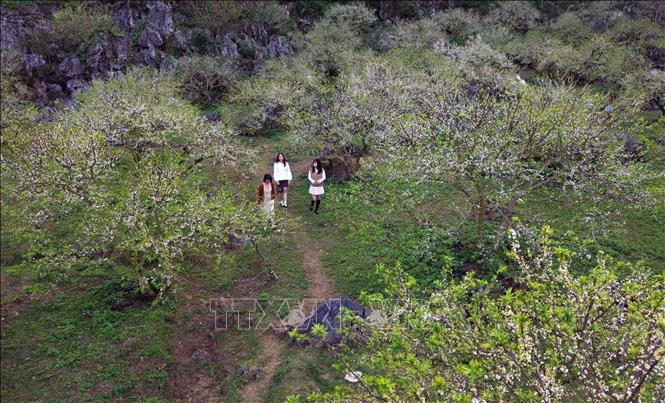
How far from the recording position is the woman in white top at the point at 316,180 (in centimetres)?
1822

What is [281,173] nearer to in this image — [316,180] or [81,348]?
[316,180]

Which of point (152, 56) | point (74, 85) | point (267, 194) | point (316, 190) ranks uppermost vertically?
point (152, 56)

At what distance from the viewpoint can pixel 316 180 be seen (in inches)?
724

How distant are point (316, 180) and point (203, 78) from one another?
2571 cm

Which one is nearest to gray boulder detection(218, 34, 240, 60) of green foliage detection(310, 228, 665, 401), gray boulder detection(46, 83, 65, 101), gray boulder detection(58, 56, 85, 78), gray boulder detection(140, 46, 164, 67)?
gray boulder detection(140, 46, 164, 67)

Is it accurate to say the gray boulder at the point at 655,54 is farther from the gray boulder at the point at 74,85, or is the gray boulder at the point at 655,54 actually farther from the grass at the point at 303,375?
the gray boulder at the point at 74,85

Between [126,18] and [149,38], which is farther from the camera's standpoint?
→ [126,18]

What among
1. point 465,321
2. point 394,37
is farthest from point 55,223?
point 394,37

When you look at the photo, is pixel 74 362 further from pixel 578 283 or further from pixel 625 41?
pixel 625 41

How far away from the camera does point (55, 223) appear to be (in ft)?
60.5

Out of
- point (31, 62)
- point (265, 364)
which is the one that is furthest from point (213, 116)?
point (265, 364)

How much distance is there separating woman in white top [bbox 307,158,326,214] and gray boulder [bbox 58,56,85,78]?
1410 inches

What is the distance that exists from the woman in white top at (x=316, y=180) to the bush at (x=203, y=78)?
23327 mm

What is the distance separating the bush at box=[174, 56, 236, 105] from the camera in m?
38.9
